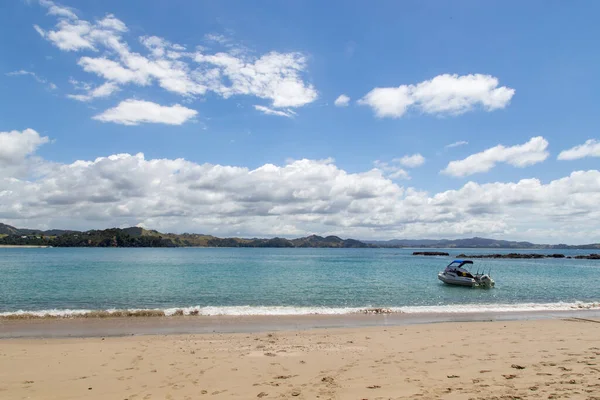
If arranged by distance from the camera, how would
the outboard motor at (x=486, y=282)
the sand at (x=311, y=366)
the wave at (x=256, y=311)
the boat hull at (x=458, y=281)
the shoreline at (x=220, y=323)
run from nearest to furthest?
1. the sand at (x=311, y=366)
2. the shoreline at (x=220, y=323)
3. the wave at (x=256, y=311)
4. the outboard motor at (x=486, y=282)
5. the boat hull at (x=458, y=281)

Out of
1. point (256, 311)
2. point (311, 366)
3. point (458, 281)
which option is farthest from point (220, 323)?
point (458, 281)

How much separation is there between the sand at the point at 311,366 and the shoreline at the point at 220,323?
170 cm

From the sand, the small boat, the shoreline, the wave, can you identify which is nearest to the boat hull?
the small boat

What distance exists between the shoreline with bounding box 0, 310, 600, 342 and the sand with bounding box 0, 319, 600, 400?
1696mm

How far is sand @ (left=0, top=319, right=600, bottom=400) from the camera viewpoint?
363 inches

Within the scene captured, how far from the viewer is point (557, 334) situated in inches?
650

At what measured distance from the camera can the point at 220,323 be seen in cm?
2016

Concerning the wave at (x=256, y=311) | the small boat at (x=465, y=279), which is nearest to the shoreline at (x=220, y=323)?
the wave at (x=256, y=311)

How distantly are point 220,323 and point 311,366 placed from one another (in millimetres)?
9686

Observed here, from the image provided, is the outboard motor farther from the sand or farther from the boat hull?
the sand

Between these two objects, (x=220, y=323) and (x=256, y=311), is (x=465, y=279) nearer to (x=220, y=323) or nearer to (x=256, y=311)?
(x=256, y=311)

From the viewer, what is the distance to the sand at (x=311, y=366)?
9.22 meters

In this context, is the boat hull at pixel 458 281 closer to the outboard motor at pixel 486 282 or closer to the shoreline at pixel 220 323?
the outboard motor at pixel 486 282

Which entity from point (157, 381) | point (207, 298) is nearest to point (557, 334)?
point (157, 381)
